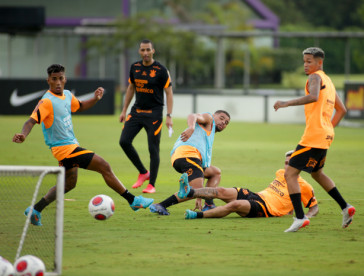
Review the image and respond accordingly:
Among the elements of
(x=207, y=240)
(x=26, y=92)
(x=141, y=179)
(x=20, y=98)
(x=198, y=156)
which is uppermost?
(x=198, y=156)

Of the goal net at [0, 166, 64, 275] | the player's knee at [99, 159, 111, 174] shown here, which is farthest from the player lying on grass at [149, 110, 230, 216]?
the goal net at [0, 166, 64, 275]

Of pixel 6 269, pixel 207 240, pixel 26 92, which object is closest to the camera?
pixel 6 269

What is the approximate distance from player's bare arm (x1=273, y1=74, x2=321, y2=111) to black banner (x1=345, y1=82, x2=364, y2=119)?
1998 centimetres

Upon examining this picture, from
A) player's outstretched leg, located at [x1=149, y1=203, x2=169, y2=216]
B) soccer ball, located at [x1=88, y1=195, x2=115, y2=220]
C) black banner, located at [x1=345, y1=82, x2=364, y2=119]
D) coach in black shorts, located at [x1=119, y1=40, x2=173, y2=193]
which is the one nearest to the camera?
soccer ball, located at [x1=88, y1=195, x2=115, y2=220]

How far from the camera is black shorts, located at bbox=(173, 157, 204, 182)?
30.5ft

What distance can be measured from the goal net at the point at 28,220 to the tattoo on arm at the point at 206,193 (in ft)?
5.30

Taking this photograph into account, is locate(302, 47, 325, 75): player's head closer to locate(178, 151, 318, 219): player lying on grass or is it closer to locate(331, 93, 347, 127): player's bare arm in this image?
locate(331, 93, 347, 127): player's bare arm

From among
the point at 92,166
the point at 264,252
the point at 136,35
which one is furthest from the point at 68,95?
the point at 136,35

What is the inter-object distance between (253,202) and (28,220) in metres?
3.49

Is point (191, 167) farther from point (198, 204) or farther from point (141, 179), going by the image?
point (141, 179)

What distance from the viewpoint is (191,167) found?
9.34 m

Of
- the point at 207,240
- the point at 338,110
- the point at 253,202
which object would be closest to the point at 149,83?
the point at 253,202

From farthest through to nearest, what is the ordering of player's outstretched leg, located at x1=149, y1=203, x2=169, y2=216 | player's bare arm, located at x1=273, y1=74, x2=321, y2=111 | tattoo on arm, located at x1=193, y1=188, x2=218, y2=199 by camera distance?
player's outstretched leg, located at x1=149, y1=203, x2=169, y2=216 < tattoo on arm, located at x1=193, y1=188, x2=218, y2=199 < player's bare arm, located at x1=273, y1=74, x2=321, y2=111

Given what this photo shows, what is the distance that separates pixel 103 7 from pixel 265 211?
49.9 meters
